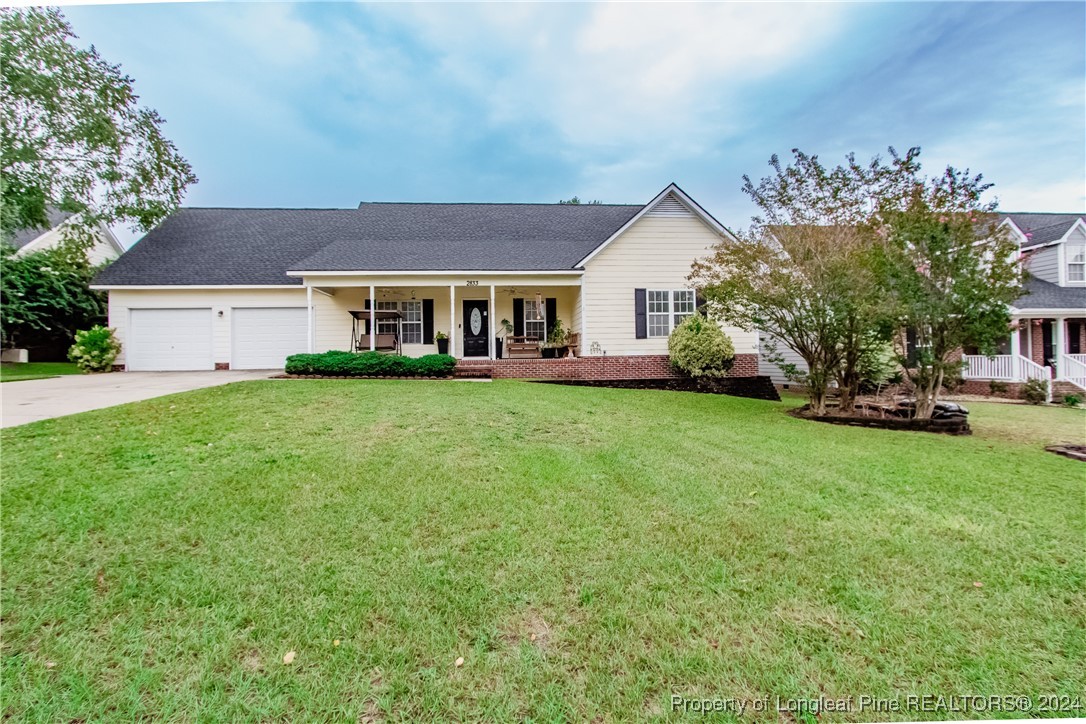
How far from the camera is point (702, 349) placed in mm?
13188

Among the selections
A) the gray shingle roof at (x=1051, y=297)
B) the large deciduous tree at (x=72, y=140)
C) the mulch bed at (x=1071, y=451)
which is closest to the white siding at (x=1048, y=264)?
the gray shingle roof at (x=1051, y=297)

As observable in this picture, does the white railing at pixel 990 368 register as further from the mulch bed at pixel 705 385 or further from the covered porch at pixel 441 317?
the covered porch at pixel 441 317

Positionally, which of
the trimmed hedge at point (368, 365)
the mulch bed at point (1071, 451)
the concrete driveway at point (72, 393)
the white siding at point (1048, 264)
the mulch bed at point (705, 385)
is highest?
the white siding at point (1048, 264)

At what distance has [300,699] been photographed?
2018 millimetres

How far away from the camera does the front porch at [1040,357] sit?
1534 centimetres

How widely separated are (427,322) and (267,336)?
5.42 metres

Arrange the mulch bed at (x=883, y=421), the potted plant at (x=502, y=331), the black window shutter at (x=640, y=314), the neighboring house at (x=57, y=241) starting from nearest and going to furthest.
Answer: the mulch bed at (x=883, y=421) < the black window shutter at (x=640, y=314) < the potted plant at (x=502, y=331) < the neighboring house at (x=57, y=241)

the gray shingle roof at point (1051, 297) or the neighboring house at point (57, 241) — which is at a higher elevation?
the neighboring house at point (57, 241)

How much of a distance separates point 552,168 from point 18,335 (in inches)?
1004

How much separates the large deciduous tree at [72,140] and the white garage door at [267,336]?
25.7 ft

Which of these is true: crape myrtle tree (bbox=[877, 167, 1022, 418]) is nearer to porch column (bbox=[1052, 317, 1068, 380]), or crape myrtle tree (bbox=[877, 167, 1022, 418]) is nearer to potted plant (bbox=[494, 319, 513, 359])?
potted plant (bbox=[494, 319, 513, 359])

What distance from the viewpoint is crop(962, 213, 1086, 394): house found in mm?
15461

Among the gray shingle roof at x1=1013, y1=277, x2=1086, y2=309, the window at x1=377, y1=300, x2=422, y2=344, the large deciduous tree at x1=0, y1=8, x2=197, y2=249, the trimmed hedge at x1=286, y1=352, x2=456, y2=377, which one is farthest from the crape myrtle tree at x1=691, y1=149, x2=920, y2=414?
the large deciduous tree at x1=0, y1=8, x2=197, y2=249

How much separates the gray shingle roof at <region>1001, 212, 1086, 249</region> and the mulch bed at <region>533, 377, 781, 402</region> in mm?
12114
